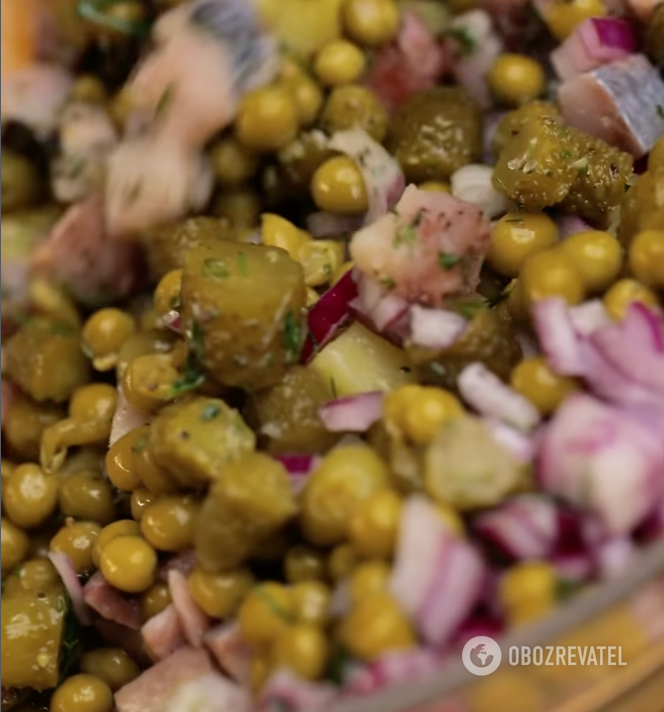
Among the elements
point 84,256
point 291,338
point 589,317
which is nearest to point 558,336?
point 589,317

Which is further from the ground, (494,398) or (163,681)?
(494,398)

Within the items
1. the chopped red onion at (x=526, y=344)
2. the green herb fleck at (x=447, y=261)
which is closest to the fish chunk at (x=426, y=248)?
the green herb fleck at (x=447, y=261)

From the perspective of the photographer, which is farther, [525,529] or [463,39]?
[463,39]

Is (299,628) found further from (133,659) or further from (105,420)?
(105,420)

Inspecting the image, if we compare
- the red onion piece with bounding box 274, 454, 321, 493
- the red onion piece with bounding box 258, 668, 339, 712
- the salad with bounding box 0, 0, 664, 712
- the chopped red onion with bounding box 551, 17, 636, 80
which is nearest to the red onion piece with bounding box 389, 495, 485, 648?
the salad with bounding box 0, 0, 664, 712

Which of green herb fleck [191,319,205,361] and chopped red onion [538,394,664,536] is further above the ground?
chopped red onion [538,394,664,536]

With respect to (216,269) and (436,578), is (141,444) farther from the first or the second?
(436,578)

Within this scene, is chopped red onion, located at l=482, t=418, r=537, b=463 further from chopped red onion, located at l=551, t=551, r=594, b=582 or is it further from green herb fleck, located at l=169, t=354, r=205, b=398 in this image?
green herb fleck, located at l=169, t=354, r=205, b=398

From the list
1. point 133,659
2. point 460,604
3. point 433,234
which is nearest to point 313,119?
point 433,234

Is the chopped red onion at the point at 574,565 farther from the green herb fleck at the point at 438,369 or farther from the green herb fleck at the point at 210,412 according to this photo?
the green herb fleck at the point at 210,412
